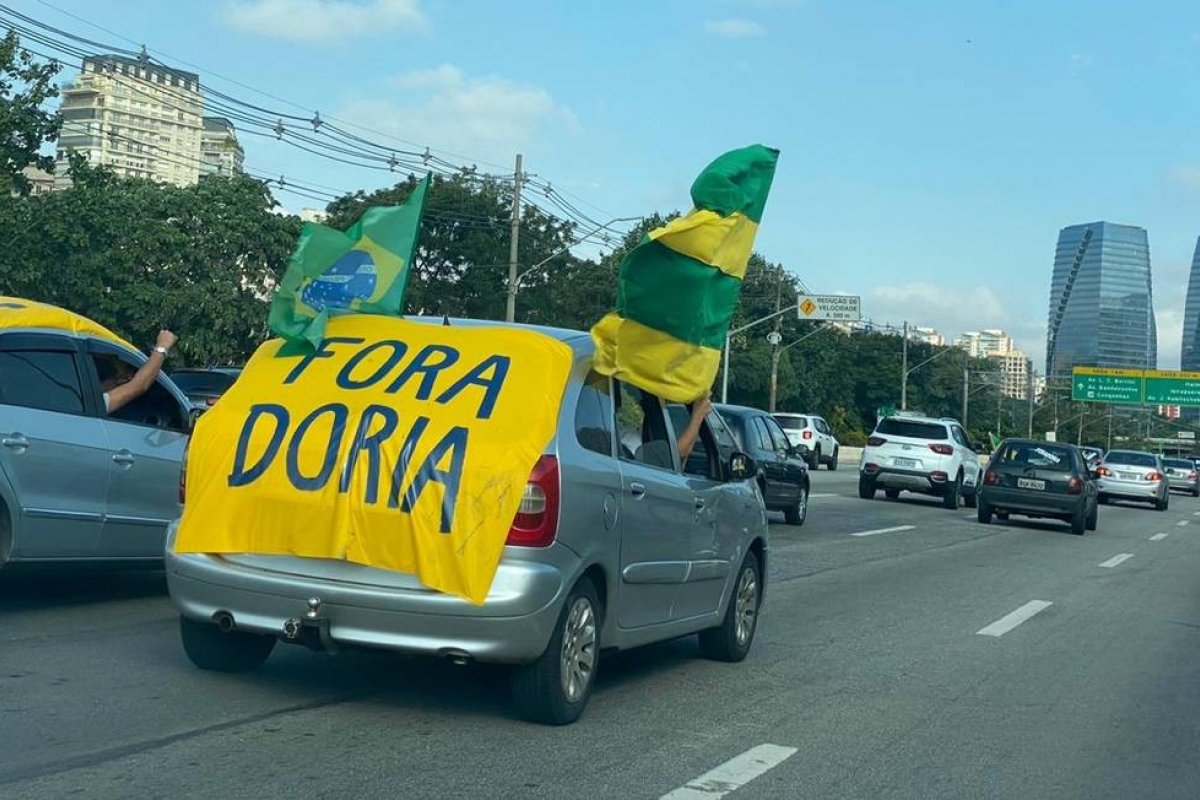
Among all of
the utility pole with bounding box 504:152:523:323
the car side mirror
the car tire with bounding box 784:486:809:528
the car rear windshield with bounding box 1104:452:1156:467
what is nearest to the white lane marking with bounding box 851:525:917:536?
the car tire with bounding box 784:486:809:528

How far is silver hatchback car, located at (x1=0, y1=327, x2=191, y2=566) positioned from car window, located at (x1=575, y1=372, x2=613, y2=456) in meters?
3.59

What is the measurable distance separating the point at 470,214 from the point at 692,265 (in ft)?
176

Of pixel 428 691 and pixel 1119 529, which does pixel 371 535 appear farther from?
pixel 1119 529

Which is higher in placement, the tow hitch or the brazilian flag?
the brazilian flag

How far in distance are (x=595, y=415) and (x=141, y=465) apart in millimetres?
3735

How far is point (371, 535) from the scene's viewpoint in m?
6.04

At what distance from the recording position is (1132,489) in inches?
1449

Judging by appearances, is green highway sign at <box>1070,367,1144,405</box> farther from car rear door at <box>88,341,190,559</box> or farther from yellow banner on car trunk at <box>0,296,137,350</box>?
yellow banner on car trunk at <box>0,296,137,350</box>

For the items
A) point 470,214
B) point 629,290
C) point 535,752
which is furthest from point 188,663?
point 470,214

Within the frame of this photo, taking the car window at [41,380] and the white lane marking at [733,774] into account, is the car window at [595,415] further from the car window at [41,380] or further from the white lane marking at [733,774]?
the car window at [41,380]

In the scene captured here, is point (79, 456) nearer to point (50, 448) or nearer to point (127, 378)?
point (50, 448)

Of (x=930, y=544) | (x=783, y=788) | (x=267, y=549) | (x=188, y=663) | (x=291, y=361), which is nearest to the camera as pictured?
(x=783, y=788)

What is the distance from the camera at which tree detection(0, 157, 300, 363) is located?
32.6 m

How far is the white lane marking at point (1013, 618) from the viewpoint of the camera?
1106 centimetres
